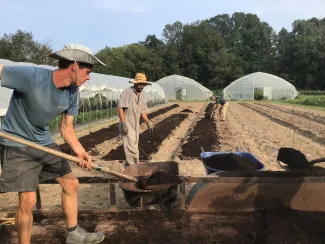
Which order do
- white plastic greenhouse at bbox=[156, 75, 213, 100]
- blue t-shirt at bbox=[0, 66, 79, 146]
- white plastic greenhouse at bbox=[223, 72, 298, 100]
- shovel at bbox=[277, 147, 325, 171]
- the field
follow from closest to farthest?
blue t-shirt at bbox=[0, 66, 79, 146], shovel at bbox=[277, 147, 325, 171], the field, white plastic greenhouse at bbox=[223, 72, 298, 100], white plastic greenhouse at bbox=[156, 75, 213, 100]

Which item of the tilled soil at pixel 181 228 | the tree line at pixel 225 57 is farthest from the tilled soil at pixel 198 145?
the tree line at pixel 225 57

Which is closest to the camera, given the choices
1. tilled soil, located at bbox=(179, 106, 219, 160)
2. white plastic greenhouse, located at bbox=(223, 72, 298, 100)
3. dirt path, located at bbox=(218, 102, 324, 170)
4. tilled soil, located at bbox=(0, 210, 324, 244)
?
tilled soil, located at bbox=(0, 210, 324, 244)

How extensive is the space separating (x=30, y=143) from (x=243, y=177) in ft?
7.45

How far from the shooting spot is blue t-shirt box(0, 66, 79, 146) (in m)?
2.87

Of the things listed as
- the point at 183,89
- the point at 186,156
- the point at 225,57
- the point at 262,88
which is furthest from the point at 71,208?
the point at 225,57

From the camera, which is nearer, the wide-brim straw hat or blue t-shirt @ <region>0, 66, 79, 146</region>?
blue t-shirt @ <region>0, 66, 79, 146</region>

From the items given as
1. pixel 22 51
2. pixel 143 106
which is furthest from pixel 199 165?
pixel 22 51

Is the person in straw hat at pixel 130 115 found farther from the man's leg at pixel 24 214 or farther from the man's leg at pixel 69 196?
the man's leg at pixel 24 214

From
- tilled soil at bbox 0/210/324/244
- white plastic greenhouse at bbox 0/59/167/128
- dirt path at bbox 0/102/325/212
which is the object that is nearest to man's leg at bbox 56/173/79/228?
tilled soil at bbox 0/210/324/244

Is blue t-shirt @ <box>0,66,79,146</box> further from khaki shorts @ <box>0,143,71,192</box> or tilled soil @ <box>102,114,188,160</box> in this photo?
tilled soil @ <box>102,114,188,160</box>

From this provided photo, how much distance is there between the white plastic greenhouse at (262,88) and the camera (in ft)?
151

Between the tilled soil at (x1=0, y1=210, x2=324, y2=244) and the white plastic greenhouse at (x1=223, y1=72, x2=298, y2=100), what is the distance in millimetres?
43864

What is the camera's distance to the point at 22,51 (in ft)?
95.8

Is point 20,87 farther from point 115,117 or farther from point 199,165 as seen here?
point 115,117
